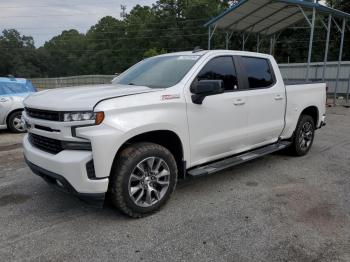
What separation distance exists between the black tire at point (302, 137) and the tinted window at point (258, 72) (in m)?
1.23

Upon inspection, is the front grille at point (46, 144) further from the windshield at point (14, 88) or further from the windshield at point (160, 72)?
the windshield at point (14, 88)

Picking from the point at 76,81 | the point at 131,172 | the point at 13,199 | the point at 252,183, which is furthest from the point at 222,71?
the point at 76,81

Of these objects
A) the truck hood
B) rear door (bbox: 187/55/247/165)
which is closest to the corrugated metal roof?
rear door (bbox: 187/55/247/165)

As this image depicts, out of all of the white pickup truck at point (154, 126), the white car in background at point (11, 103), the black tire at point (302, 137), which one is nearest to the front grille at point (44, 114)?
the white pickup truck at point (154, 126)

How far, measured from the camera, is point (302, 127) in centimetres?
611

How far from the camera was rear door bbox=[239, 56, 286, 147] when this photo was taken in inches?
191

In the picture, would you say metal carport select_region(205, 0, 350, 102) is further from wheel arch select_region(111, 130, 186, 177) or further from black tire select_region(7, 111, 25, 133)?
wheel arch select_region(111, 130, 186, 177)

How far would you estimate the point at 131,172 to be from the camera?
348 centimetres

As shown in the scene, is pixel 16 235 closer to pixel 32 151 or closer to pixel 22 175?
pixel 32 151

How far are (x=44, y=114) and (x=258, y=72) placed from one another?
3238mm

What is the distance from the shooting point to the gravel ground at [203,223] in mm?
3062

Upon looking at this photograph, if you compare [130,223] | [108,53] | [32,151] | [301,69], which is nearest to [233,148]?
[130,223]

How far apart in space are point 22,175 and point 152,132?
2.78 meters

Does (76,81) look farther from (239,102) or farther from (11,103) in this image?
(239,102)
